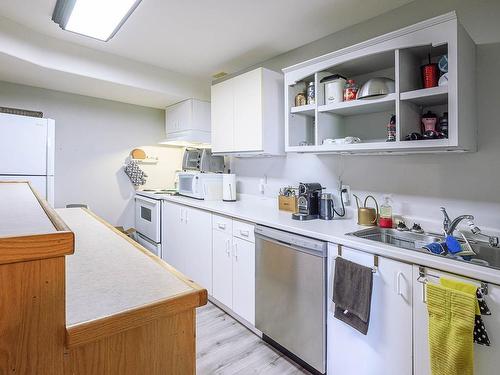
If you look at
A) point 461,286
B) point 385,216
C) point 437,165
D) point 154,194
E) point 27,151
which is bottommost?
point 461,286

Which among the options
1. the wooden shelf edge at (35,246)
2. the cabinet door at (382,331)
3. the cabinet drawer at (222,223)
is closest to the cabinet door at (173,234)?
the cabinet drawer at (222,223)

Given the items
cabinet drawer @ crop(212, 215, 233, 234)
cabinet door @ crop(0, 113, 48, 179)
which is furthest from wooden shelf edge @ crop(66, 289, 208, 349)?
cabinet door @ crop(0, 113, 48, 179)

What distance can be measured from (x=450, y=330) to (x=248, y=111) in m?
2.14

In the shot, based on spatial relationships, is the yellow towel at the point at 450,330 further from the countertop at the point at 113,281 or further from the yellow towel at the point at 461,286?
the countertop at the point at 113,281

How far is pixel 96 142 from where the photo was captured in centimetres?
355

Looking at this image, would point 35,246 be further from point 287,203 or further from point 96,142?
point 96,142

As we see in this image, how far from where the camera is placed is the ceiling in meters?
2.02

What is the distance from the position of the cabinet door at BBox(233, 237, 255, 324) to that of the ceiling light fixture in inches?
72.1

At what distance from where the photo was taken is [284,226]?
1878mm

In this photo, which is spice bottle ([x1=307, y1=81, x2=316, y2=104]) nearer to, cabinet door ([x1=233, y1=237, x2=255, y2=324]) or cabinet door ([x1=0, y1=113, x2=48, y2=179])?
cabinet door ([x1=233, y1=237, x2=255, y2=324])

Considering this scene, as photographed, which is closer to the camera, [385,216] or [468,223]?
[468,223]

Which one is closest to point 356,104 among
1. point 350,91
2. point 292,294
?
point 350,91

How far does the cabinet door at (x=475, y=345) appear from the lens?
3.58ft

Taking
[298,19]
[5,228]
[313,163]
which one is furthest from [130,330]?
[298,19]
